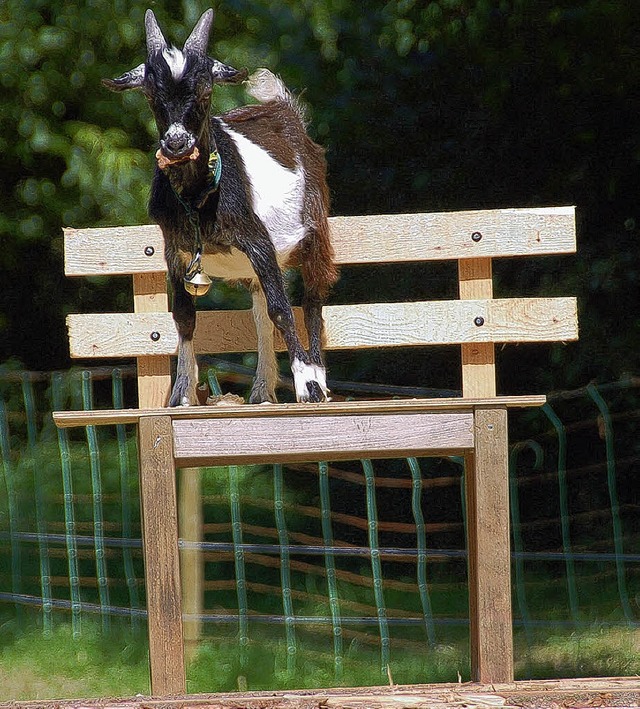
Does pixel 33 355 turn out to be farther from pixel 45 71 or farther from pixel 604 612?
pixel 604 612

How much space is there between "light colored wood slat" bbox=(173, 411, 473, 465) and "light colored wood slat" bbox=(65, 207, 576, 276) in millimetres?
763

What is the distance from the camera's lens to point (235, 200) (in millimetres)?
3564

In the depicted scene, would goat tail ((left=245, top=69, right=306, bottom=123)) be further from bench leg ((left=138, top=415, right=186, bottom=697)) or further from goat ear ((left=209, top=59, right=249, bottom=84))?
bench leg ((left=138, top=415, right=186, bottom=697))

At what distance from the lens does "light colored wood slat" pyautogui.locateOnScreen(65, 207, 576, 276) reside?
4.02 m

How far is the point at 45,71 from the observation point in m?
5.90

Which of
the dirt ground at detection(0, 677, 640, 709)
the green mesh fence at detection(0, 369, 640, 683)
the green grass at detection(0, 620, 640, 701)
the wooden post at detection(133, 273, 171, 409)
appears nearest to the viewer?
the dirt ground at detection(0, 677, 640, 709)

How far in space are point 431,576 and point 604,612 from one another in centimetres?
101

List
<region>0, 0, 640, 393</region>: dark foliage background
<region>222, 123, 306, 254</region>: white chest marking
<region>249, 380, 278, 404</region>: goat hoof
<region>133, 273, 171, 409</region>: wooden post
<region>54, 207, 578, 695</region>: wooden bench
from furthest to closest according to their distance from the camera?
1. <region>0, 0, 640, 393</region>: dark foliage background
2. <region>133, 273, 171, 409</region>: wooden post
3. <region>249, 380, 278, 404</region>: goat hoof
4. <region>222, 123, 306, 254</region>: white chest marking
5. <region>54, 207, 578, 695</region>: wooden bench

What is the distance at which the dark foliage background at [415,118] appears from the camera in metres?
5.72

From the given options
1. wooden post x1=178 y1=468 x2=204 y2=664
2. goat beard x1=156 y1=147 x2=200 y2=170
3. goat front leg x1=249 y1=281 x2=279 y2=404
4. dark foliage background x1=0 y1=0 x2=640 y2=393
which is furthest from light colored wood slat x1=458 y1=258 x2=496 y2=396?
dark foliage background x1=0 y1=0 x2=640 y2=393

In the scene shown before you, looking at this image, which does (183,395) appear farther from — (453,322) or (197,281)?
(453,322)

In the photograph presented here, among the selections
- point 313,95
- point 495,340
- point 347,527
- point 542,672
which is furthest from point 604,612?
point 313,95


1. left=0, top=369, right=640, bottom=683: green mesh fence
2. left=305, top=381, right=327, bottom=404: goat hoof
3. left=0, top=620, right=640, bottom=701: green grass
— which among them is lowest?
left=0, top=620, right=640, bottom=701: green grass

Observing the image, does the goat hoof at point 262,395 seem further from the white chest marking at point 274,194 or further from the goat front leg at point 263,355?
the white chest marking at point 274,194
